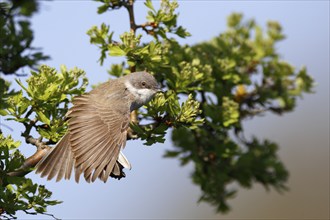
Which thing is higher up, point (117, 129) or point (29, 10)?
point (29, 10)

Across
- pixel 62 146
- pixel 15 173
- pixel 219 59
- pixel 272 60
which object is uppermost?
pixel 272 60

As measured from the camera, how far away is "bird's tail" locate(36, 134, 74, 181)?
481 cm

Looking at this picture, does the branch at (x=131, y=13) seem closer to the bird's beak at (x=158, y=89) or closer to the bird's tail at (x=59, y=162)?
the bird's beak at (x=158, y=89)

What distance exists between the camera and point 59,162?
16.2 feet

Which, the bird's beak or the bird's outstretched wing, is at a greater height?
the bird's beak

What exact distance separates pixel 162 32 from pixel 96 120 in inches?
37.5

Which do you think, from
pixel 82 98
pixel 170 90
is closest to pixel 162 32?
pixel 170 90

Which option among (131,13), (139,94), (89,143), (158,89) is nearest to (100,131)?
(89,143)

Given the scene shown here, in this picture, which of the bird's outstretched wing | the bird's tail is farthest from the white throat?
the bird's tail

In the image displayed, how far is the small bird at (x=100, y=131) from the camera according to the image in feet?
15.7

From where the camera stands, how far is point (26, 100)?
15.7 ft

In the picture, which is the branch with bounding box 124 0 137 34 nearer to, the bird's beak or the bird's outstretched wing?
the bird's beak

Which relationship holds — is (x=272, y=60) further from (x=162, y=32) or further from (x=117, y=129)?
(x=117, y=129)

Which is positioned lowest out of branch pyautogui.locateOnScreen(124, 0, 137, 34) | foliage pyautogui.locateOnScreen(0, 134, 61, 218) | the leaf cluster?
foliage pyautogui.locateOnScreen(0, 134, 61, 218)
